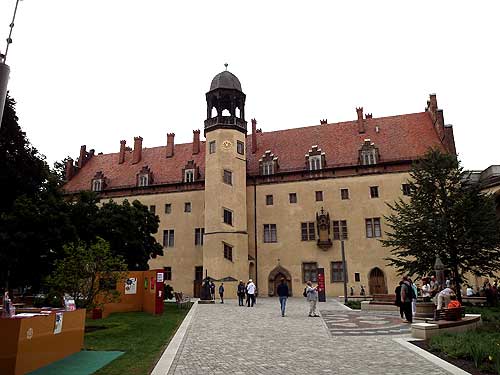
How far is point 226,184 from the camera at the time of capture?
4106 centimetres

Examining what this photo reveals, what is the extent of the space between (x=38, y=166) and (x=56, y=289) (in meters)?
16.5

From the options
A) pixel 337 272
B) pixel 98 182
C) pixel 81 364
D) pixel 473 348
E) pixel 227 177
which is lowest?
pixel 81 364

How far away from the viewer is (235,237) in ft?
129

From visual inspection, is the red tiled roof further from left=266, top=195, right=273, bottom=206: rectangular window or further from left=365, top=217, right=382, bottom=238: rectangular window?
left=365, top=217, right=382, bottom=238: rectangular window

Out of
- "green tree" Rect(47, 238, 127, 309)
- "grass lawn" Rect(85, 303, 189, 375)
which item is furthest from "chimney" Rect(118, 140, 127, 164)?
"green tree" Rect(47, 238, 127, 309)

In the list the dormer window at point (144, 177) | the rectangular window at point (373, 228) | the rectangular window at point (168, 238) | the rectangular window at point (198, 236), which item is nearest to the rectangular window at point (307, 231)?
the rectangular window at point (373, 228)

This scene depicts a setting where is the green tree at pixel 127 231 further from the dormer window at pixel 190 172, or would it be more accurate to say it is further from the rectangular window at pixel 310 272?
the rectangular window at pixel 310 272

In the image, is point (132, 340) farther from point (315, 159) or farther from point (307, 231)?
point (315, 159)

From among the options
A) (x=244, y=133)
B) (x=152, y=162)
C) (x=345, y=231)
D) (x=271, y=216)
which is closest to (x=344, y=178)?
(x=345, y=231)

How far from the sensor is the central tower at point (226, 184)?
127 ft

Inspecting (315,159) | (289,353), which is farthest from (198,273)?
(289,353)

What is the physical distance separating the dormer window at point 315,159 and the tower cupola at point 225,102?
718 cm

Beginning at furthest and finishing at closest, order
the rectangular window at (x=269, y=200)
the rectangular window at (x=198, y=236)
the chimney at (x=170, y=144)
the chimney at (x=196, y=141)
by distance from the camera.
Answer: the chimney at (x=170, y=144) < the chimney at (x=196, y=141) < the rectangular window at (x=198, y=236) < the rectangular window at (x=269, y=200)

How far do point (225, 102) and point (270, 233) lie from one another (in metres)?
14.1
